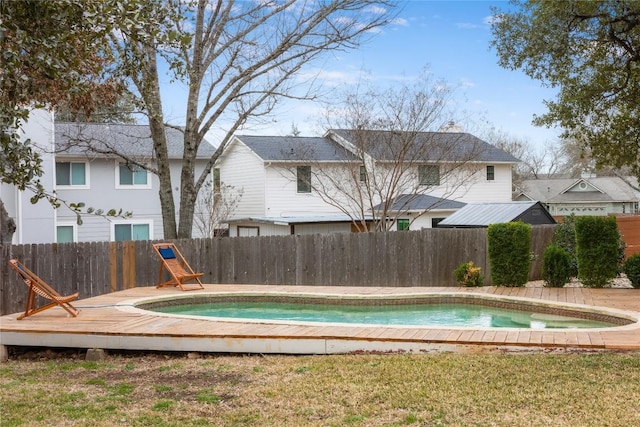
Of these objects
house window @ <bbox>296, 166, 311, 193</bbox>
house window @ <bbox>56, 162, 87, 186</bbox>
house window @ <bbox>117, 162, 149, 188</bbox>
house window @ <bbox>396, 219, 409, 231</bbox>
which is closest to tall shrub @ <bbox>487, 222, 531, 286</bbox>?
house window @ <bbox>396, 219, 409, 231</bbox>

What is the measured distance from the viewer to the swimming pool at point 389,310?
34.3 ft

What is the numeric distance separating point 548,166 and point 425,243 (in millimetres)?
44239

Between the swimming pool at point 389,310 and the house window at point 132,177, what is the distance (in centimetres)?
1174

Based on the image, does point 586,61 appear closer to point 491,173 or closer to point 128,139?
point 491,173

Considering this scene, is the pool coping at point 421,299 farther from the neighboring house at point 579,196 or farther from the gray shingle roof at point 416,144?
the neighboring house at point 579,196

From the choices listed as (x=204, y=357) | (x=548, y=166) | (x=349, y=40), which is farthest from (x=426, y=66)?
(x=548, y=166)

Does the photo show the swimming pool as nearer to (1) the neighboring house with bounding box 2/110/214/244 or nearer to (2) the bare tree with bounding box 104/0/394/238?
(2) the bare tree with bounding box 104/0/394/238

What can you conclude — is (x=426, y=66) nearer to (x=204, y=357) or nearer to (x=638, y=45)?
(x=638, y=45)

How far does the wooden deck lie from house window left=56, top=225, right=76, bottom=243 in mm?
12389

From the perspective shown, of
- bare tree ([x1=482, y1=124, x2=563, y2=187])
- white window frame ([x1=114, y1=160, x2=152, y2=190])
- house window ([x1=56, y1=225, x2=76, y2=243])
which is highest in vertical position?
bare tree ([x1=482, y1=124, x2=563, y2=187])

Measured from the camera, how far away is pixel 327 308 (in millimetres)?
12141

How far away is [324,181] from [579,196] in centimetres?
2351

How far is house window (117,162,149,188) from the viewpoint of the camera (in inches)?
910

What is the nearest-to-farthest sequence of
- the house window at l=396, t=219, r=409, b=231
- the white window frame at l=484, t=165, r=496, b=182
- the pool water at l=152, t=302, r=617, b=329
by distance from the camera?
the pool water at l=152, t=302, r=617, b=329 → the house window at l=396, t=219, r=409, b=231 → the white window frame at l=484, t=165, r=496, b=182
